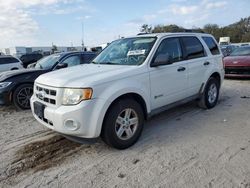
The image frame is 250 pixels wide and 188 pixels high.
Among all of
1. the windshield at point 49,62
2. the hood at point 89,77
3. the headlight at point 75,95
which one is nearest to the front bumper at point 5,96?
the windshield at point 49,62

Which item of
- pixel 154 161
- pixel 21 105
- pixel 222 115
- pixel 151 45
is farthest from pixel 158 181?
pixel 21 105

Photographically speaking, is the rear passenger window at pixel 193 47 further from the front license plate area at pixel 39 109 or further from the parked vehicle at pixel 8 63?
the parked vehicle at pixel 8 63

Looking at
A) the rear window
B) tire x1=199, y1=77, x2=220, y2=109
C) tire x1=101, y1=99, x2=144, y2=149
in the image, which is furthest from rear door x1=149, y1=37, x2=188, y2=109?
the rear window

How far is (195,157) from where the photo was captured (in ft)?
12.2

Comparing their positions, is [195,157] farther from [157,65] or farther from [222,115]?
[222,115]

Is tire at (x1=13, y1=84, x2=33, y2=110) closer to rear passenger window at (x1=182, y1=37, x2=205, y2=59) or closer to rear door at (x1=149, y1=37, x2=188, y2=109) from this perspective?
rear door at (x1=149, y1=37, x2=188, y2=109)

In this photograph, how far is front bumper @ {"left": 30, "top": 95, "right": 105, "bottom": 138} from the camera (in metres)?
3.55

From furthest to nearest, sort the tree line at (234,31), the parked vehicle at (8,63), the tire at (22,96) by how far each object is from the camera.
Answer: the tree line at (234,31)
the parked vehicle at (8,63)
the tire at (22,96)

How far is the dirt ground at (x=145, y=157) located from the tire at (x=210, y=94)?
2.03 ft

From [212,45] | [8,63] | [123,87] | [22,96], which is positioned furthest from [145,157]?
[8,63]

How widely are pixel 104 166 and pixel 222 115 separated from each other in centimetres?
332

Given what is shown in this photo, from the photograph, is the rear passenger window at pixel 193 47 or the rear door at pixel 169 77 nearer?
the rear door at pixel 169 77

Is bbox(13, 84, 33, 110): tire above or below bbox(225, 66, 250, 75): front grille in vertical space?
below

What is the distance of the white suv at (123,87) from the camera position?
3619mm
